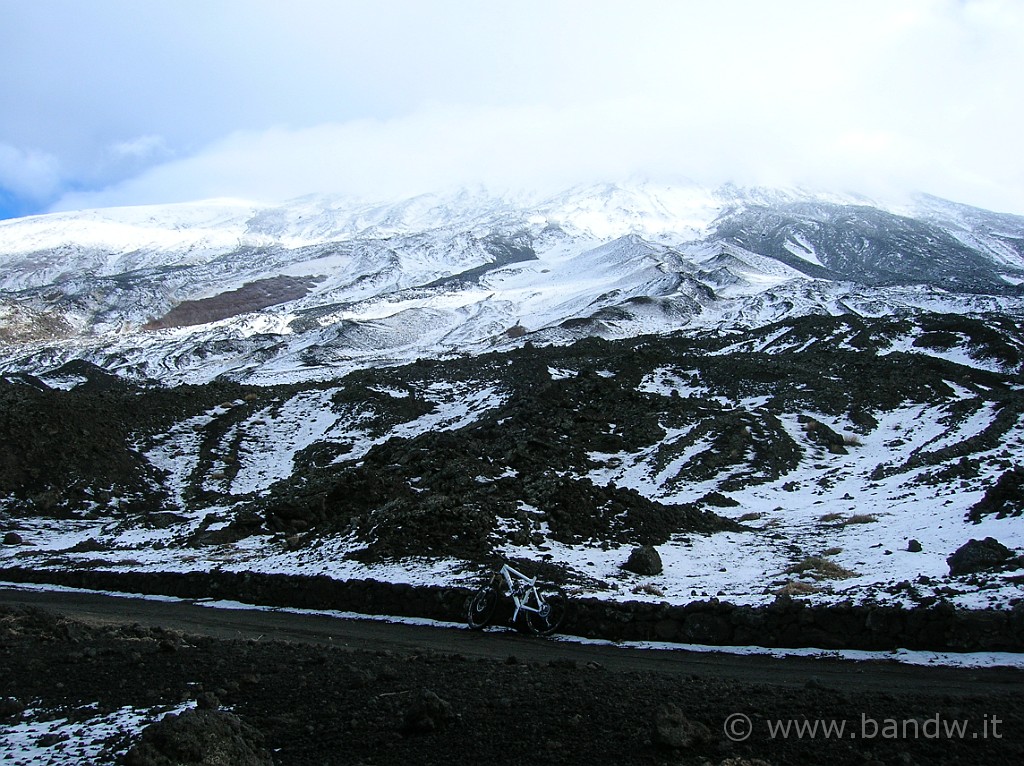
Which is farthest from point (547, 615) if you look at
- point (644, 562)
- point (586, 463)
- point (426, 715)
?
point (586, 463)

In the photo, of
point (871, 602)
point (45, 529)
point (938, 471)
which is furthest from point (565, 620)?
point (45, 529)

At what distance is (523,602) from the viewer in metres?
12.1

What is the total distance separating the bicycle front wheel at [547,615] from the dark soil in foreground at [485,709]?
2.37 m

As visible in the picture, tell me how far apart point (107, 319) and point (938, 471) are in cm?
13680

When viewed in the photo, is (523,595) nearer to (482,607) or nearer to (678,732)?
(482,607)

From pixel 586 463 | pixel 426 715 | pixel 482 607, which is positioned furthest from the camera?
pixel 586 463

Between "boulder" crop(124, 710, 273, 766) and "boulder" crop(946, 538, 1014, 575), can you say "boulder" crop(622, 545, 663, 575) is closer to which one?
"boulder" crop(946, 538, 1014, 575)

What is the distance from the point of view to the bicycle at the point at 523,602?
12164 millimetres

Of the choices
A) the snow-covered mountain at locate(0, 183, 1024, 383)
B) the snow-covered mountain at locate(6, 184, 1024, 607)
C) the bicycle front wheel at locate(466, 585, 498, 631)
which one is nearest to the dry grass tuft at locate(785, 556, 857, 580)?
the snow-covered mountain at locate(6, 184, 1024, 607)

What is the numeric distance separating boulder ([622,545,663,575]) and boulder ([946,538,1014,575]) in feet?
17.1

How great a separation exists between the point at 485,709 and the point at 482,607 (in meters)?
5.61

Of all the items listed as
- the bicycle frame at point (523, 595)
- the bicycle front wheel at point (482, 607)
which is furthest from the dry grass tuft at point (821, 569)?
the bicycle front wheel at point (482, 607)

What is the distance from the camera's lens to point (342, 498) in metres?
20.4

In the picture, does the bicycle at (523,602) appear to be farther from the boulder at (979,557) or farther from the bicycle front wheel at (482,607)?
the boulder at (979,557)
